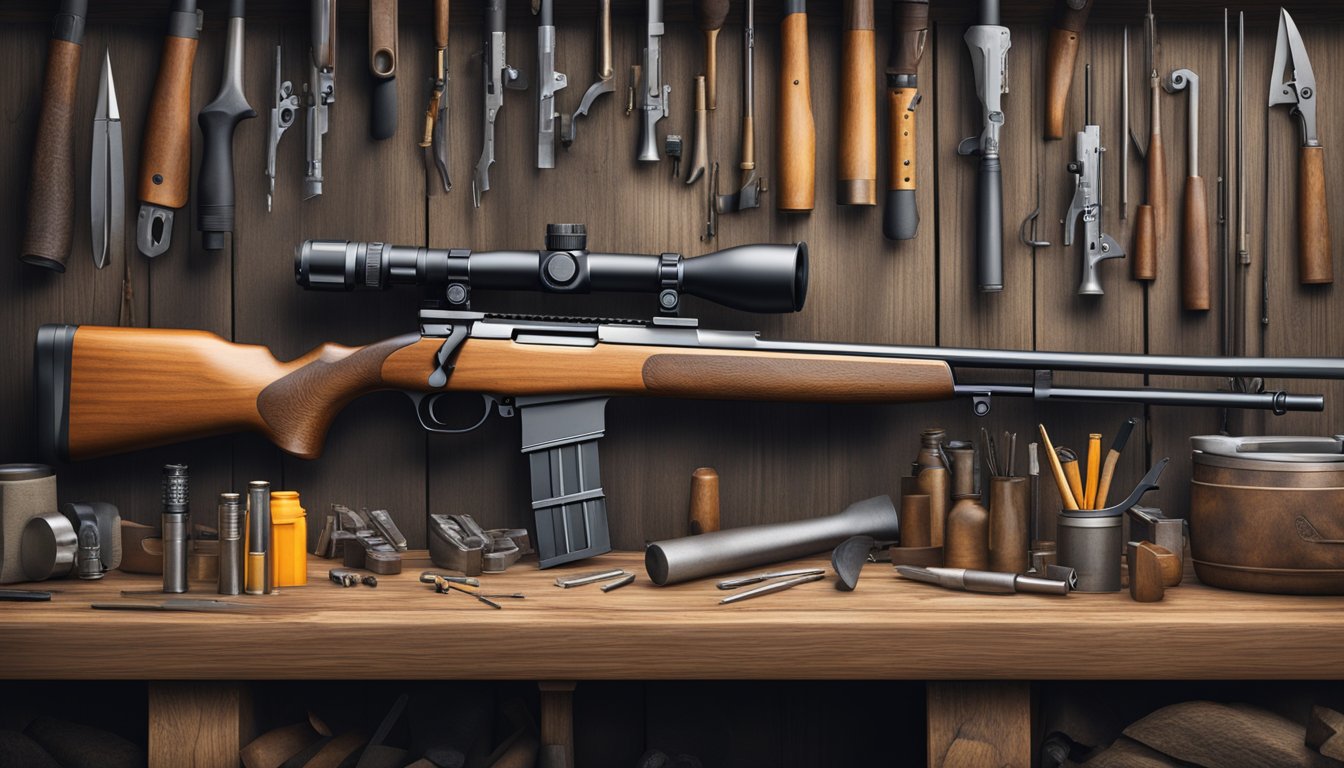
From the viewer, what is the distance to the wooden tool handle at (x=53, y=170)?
8.61 ft

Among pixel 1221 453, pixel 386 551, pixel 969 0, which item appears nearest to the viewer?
pixel 1221 453

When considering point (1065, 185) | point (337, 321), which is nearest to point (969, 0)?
point (1065, 185)

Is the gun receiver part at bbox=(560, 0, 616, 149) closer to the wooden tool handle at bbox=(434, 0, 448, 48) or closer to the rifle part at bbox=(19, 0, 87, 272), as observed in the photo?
the wooden tool handle at bbox=(434, 0, 448, 48)

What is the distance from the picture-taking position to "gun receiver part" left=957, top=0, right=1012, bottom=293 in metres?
2.66

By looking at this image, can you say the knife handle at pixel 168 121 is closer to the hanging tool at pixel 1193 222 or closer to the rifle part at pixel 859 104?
the rifle part at pixel 859 104

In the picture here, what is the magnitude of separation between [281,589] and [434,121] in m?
1.13

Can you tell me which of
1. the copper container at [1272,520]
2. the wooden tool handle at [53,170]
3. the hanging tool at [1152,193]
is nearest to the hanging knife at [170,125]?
the wooden tool handle at [53,170]

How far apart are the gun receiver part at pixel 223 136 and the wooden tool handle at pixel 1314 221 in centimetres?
252

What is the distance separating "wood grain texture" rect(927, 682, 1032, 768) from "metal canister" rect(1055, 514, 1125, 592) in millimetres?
278

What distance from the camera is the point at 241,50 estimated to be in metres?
2.69

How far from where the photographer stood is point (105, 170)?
→ 2.68m

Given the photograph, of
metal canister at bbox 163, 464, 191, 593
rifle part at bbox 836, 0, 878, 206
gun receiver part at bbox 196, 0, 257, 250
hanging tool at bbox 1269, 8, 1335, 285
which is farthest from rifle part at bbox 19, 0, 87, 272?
hanging tool at bbox 1269, 8, 1335, 285

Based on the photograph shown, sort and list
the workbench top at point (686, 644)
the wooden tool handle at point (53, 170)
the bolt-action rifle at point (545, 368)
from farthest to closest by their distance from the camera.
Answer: the wooden tool handle at point (53, 170)
the bolt-action rifle at point (545, 368)
the workbench top at point (686, 644)

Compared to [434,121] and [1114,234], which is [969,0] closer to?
[1114,234]
